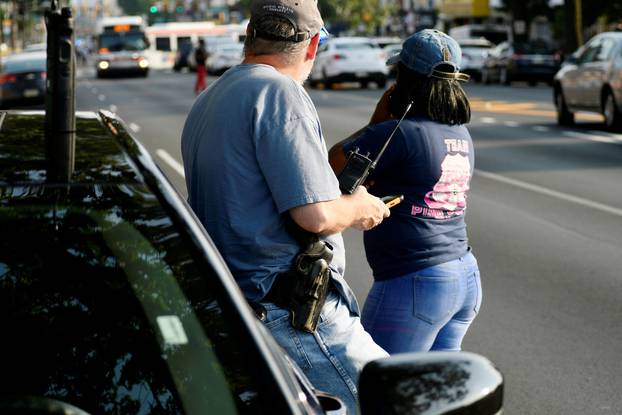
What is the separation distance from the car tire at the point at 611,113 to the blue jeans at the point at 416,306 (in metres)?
18.0

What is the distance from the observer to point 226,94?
3381 mm

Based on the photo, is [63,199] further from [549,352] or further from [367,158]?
[549,352]

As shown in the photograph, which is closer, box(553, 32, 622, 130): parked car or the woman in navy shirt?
the woman in navy shirt

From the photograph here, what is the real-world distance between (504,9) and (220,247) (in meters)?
68.0

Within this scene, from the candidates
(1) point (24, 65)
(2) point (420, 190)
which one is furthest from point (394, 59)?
(1) point (24, 65)

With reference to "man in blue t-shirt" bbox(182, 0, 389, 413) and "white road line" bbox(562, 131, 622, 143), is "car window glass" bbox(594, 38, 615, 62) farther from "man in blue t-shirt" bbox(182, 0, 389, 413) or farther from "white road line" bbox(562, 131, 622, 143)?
"man in blue t-shirt" bbox(182, 0, 389, 413)

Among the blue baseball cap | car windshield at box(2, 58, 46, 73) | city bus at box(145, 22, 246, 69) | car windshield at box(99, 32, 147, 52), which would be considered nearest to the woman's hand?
the blue baseball cap

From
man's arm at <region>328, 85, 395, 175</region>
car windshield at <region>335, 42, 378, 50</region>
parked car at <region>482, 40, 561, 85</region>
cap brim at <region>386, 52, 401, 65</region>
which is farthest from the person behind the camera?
parked car at <region>482, 40, 561, 85</region>

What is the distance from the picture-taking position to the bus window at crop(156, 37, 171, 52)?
100 metres

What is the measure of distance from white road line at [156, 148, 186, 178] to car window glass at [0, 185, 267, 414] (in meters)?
13.4

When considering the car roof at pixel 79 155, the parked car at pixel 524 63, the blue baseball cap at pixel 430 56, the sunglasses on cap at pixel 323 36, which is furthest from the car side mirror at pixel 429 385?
the parked car at pixel 524 63

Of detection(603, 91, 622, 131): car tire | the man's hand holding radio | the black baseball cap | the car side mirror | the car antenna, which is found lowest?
detection(603, 91, 622, 131): car tire

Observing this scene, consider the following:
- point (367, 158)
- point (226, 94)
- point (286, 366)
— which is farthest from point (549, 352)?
point (286, 366)

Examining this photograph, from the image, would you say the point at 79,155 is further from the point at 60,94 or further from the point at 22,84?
the point at 22,84
